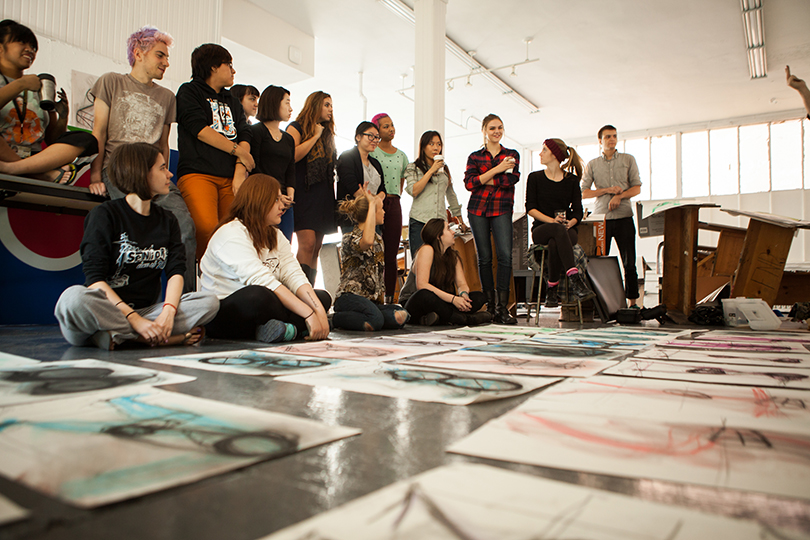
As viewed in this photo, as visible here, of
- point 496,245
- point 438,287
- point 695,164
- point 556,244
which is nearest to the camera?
point 438,287

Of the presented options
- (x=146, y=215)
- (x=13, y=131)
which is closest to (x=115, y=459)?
(x=146, y=215)

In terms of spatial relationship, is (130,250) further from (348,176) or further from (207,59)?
(348,176)

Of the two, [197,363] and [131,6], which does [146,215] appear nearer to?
[197,363]

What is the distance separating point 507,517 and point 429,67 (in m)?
4.97

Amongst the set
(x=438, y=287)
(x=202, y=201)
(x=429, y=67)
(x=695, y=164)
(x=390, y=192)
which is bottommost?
(x=438, y=287)

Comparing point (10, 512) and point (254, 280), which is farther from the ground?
point (254, 280)

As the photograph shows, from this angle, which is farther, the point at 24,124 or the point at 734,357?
the point at 24,124

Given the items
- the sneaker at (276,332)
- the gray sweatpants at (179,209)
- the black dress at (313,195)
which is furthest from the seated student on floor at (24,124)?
the sneaker at (276,332)

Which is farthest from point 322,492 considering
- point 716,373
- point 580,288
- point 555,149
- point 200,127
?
point 555,149

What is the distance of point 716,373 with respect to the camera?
1219mm

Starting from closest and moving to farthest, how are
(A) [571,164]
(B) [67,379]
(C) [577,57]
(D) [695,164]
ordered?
(B) [67,379] < (A) [571,164] < (C) [577,57] < (D) [695,164]

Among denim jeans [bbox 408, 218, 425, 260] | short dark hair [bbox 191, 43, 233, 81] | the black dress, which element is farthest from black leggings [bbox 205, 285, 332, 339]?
denim jeans [bbox 408, 218, 425, 260]

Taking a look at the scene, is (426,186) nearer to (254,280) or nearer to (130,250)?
(254,280)

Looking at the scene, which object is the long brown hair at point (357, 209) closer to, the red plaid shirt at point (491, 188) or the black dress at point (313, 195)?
the black dress at point (313, 195)
